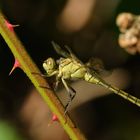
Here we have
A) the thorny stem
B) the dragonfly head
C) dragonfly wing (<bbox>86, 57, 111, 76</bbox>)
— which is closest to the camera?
the thorny stem

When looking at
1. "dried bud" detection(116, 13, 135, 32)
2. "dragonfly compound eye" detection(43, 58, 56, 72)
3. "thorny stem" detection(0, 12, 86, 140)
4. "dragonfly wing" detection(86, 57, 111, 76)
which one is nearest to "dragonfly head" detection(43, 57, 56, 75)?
"dragonfly compound eye" detection(43, 58, 56, 72)

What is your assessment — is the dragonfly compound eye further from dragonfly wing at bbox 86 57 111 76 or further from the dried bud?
the dried bud

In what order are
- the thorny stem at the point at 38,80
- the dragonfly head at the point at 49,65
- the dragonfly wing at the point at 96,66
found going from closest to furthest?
the thorny stem at the point at 38,80
the dragonfly head at the point at 49,65
the dragonfly wing at the point at 96,66

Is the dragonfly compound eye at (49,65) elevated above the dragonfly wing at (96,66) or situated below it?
above

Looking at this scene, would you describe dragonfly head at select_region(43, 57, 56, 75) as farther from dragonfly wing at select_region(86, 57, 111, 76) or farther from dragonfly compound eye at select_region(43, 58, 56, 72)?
dragonfly wing at select_region(86, 57, 111, 76)

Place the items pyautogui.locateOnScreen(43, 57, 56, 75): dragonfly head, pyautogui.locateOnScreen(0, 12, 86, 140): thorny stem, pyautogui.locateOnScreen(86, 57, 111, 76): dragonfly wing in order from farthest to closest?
pyautogui.locateOnScreen(86, 57, 111, 76): dragonfly wing < pyautogui.locateOnScreen(43, 57, 56, 75): dragonfly head < pyautogui.locateOnScreen(0, 12, 86, 140): thorny stem

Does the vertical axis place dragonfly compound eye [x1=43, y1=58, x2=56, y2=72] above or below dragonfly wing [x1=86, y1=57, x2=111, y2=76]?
above

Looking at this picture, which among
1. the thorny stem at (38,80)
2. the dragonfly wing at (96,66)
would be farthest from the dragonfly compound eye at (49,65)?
the thorny stem at (38,80)

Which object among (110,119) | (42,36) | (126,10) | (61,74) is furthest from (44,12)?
(61,74)

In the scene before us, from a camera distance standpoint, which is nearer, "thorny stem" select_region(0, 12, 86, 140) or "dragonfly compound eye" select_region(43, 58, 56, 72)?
"thorny stem" select_region(0, 12, 86, 140)

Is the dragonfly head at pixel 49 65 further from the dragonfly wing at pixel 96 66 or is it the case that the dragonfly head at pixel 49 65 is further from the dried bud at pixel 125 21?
the dried bud at pixel 125 21

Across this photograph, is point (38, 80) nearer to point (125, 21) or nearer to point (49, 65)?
point (49, 65)
